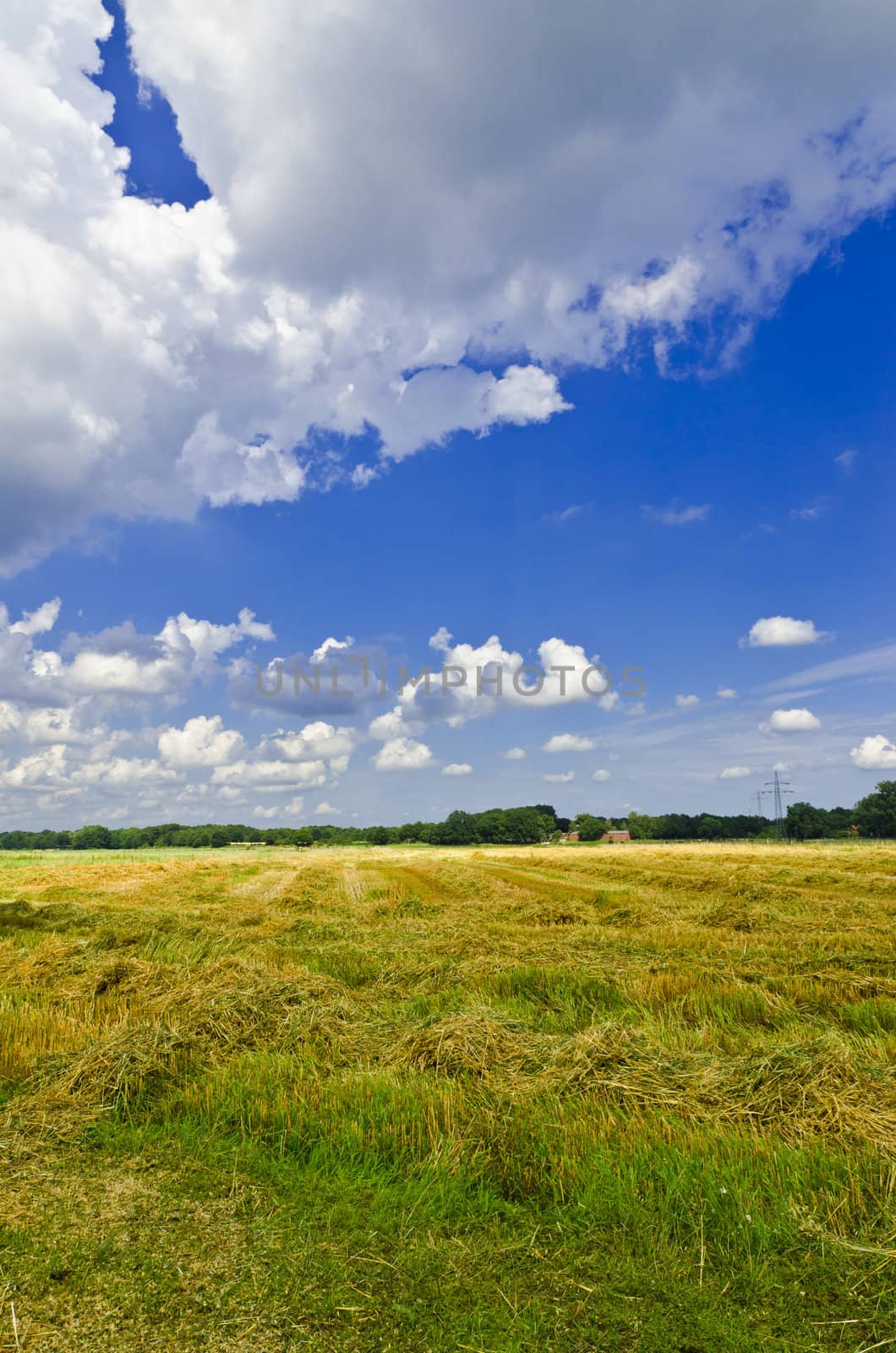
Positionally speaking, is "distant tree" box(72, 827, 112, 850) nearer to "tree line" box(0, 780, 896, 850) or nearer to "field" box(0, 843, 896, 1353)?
"tree line" box(0, 780, 896, 850)

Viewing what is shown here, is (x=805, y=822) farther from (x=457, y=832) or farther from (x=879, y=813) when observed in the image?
(x=457, y=832)

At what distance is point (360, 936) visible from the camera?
1331 cm

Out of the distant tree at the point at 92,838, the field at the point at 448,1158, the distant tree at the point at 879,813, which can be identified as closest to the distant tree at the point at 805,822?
the distant tree at the point at 879,813

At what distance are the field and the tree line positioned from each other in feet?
418

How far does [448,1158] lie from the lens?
421 centimetres

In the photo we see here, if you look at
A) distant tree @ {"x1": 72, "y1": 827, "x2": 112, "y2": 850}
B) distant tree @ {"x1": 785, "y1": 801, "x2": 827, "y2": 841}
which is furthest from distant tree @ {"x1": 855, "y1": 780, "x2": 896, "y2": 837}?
distant tree @ {"x1": 72, "y1": 827, "x2": 112, "y2": 850}

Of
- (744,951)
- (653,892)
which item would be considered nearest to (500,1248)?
(744,951)

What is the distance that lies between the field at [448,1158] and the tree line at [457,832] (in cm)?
12751

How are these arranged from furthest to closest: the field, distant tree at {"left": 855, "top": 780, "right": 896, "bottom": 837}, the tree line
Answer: the tree line, distant tree at {"left": 855, "top": 780, "right": 896, "bottom": 837}, the field

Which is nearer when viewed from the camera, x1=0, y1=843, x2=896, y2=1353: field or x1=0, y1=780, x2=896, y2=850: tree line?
x1=0, y1=843, x2=896, y2=1353: field

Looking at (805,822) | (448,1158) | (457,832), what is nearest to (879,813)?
(805,822)

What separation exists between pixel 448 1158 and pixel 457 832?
15254cm

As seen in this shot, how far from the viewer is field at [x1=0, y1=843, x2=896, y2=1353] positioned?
9.62 ft

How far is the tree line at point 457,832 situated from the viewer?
458 feet
